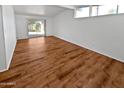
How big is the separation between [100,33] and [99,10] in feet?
3.16

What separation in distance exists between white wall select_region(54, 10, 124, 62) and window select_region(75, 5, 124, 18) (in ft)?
0.66

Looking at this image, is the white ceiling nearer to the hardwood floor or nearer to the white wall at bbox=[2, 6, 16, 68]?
the white wall at bbox=[2, 6, 16, 68]

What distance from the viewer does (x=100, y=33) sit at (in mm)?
3947

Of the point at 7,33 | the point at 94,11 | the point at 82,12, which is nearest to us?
the point at 7,33

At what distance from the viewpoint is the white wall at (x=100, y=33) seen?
127 inches

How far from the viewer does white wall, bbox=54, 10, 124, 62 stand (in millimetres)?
3234

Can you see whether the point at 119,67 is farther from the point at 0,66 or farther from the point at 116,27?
the point at 0,66

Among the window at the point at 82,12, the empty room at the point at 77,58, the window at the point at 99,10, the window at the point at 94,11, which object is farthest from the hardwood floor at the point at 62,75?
Result: the window at the point at 82,12

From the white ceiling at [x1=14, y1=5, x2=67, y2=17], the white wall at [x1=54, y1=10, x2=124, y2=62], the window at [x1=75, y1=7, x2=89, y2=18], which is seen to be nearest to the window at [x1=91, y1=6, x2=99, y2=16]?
the white wall at [x1=54, y1=10, x2=124, y2=62]

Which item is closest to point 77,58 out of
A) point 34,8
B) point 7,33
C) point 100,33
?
point 100,33

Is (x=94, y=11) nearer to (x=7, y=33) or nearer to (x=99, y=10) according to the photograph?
(x=99, y=10)
